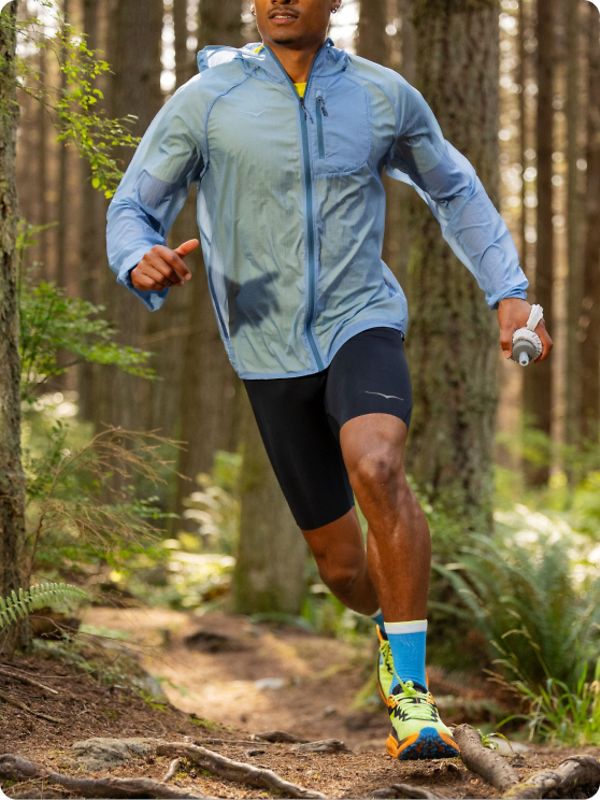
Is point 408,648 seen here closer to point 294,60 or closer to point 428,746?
point 428,746

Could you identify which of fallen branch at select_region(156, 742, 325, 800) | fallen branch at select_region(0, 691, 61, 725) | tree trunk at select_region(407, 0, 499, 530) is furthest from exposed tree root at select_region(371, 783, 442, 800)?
tree trunk at select_region(407, 0, 499, 530)

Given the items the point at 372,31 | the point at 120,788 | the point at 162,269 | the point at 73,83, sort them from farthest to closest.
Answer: the point at 372,31 < the point at 73,83 < the point at 162,269 < the point at 120,788

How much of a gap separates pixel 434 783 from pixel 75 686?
1.97m

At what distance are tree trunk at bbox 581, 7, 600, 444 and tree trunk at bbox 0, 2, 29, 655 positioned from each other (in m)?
18.2

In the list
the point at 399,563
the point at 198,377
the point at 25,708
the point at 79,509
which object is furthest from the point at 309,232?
the point at 198,377

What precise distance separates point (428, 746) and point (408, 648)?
1.19 feet

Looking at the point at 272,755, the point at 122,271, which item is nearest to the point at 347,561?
the point at 272,755

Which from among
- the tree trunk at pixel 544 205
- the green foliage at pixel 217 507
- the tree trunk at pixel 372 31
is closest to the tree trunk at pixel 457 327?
the tree trunk at pixel 372 31

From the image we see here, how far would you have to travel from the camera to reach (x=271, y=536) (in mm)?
11359

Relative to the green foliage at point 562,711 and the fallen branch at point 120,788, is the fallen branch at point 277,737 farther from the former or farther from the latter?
the fallen branch at point 120,788

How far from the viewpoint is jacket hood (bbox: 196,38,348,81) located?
14.7 ft

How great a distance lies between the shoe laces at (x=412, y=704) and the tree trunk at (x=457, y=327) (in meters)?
3.70

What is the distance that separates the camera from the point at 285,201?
4.34 m

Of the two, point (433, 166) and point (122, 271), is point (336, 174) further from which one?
point (122, 271)
